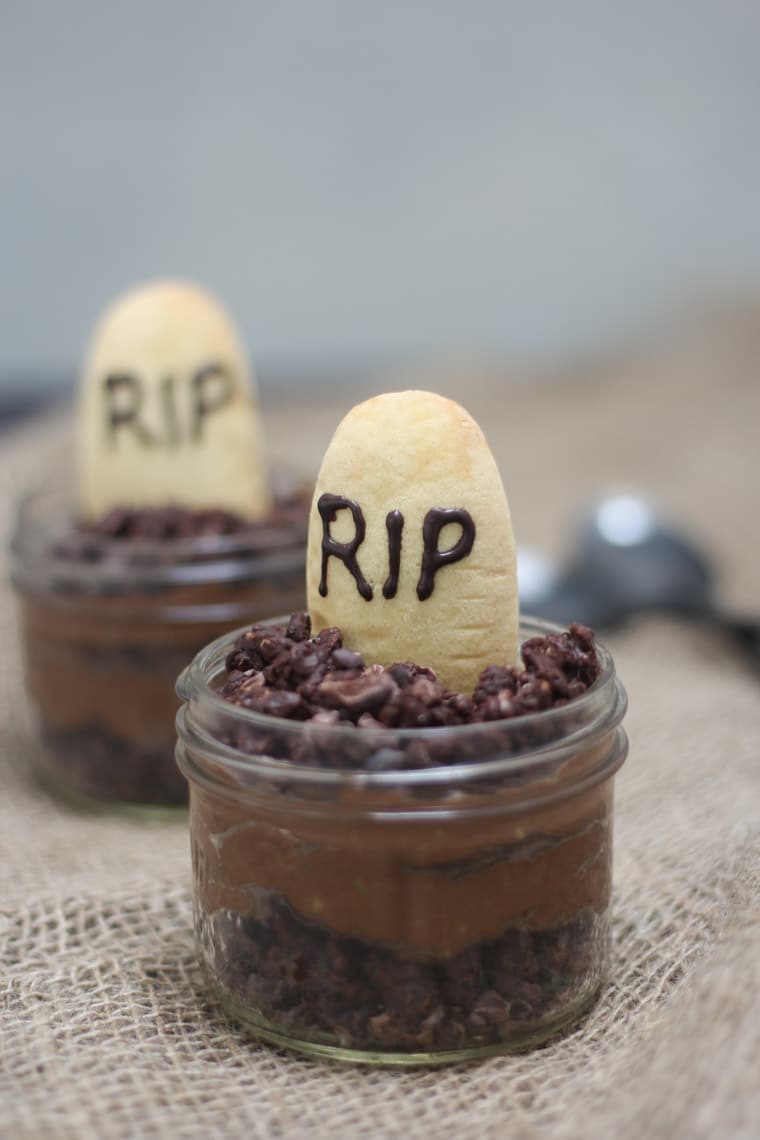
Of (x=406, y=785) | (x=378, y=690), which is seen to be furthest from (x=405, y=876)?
(x=378, y=690)

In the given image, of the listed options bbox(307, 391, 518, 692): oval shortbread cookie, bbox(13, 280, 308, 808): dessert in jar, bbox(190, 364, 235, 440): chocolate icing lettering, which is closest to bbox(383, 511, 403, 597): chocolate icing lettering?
bbox(307, 391, 518, 692): oval shortbread cookie

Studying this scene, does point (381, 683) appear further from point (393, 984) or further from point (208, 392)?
point (208, 392)

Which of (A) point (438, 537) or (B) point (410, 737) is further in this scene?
(A) point (438, 537)

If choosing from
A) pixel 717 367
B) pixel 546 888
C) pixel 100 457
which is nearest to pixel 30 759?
pixel 100 457

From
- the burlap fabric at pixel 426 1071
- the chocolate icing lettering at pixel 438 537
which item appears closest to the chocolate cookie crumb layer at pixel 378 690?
the chocolate icing lettering at pixel 438 537

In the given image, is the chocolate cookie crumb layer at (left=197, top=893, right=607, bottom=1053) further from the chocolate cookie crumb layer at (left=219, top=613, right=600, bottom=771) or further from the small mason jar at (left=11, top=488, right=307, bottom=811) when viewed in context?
the small mason jar at (left=11, top=488, right=307, bottom=811)

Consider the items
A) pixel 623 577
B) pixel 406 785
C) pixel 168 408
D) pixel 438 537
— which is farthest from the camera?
pixel 623 577
